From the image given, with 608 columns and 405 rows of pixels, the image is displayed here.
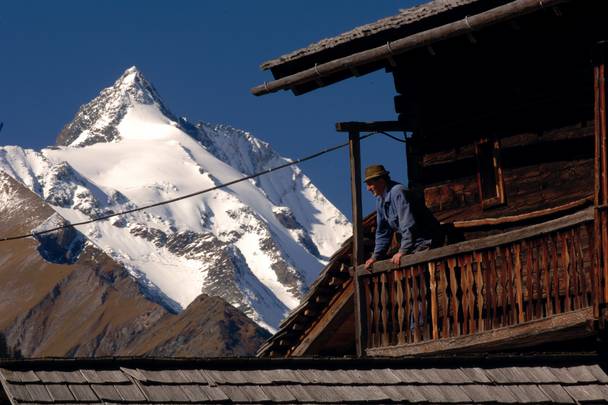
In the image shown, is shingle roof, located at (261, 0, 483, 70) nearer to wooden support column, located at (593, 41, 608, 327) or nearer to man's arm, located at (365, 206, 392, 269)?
man's arm, located at (365, 206, 392, 269)

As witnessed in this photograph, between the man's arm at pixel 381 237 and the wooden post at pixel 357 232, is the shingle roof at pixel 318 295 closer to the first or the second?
the wooden post at pixel 357 232

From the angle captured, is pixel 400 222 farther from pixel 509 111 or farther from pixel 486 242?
pixel 509 111

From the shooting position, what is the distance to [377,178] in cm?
1684

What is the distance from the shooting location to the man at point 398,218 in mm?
16516

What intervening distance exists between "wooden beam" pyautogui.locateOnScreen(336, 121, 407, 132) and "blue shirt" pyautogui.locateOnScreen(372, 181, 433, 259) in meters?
1.00

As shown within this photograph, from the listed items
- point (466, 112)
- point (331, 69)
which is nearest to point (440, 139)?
point (466, 112)

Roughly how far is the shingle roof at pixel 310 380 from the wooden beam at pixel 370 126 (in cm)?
476

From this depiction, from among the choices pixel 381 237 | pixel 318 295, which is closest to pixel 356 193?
pixel 381 237

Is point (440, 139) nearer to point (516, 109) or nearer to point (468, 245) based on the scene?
point (516, 109)

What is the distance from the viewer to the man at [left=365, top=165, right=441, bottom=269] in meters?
16.5

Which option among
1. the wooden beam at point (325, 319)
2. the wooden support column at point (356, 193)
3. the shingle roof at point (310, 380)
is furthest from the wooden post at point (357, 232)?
the shingle roof at point (310, 380)

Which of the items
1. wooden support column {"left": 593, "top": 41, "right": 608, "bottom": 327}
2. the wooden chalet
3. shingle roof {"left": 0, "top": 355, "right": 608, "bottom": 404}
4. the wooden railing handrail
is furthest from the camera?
the wooden chalet

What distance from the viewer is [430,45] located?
663 inches

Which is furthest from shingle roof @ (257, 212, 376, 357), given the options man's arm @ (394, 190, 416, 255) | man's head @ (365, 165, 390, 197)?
man's arm @ (394, 190, 416, 255)
